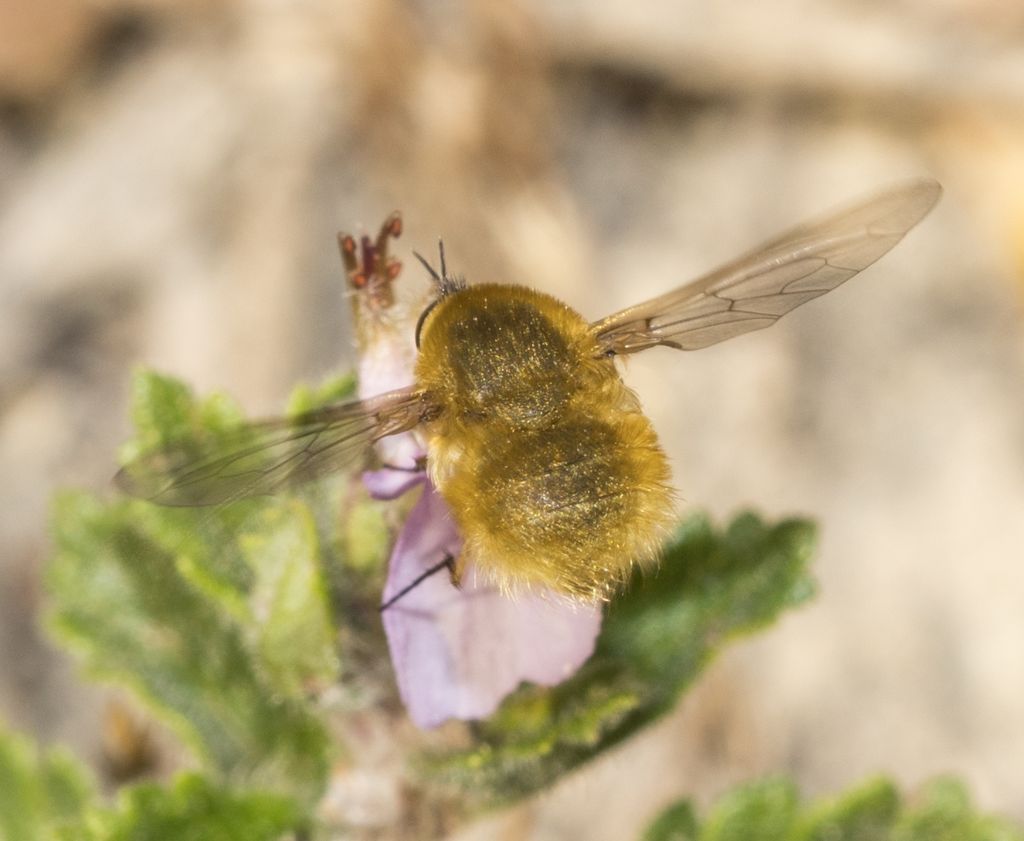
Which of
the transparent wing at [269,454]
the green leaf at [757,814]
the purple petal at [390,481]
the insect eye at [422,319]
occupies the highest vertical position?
the insect eye at [422,319]

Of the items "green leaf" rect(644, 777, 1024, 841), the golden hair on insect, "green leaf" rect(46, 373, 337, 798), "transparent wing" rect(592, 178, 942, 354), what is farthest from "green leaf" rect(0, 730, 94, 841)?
"transparent wing" rect(592, 178, 942, 354)

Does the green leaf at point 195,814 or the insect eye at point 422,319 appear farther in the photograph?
the green leaf at point 195,814

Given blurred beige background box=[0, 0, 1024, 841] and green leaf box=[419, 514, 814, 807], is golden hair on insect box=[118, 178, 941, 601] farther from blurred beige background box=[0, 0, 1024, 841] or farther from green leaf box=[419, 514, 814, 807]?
blurred beige background box=[0, 0, 1024, 841]

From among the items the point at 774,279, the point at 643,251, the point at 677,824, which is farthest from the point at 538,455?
the point at 643,251

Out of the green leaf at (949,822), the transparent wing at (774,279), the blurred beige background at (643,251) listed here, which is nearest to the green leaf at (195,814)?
the transparent wing at (774,279)

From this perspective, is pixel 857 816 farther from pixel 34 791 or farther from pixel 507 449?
pixel 34 791

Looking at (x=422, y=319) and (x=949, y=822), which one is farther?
(x=949, y=822)

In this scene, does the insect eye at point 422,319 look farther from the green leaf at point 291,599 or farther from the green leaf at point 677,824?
the green leaf at point 677,824
